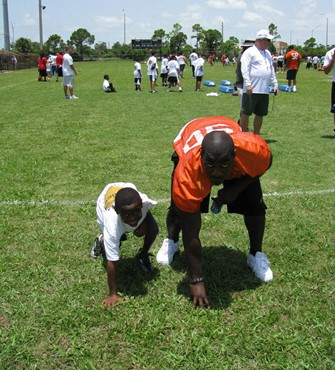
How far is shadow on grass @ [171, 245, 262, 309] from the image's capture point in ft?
10.3

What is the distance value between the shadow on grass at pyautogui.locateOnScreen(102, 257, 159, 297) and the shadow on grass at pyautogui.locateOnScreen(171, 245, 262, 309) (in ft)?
0.85

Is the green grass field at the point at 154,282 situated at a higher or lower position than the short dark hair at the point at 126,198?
lower

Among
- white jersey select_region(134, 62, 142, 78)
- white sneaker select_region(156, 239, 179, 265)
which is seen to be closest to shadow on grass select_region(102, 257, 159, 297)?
white sneaker select_region(156, 239, 179, 265)

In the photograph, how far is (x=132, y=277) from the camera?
11.1 ft

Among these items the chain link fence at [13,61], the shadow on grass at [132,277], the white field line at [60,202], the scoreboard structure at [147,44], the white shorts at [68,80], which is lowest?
the shadow on grass at [132,277]

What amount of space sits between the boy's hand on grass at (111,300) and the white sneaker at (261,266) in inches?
42.4

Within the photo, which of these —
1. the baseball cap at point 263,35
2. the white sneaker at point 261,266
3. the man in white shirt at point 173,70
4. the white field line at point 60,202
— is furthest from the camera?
the man in white shirt at point 173,70

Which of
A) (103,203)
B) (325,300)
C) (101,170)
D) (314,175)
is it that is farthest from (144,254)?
(314,175)

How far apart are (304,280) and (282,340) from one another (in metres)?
0.77

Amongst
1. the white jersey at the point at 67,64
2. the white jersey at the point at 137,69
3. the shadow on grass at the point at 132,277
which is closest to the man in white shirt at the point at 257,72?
the shadow on grass at the point at 132,277

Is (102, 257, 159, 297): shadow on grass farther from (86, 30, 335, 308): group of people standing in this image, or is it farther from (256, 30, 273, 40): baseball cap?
→ (256, 30, 273, 40): baseball cap

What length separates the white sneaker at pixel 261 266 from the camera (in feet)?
10.8

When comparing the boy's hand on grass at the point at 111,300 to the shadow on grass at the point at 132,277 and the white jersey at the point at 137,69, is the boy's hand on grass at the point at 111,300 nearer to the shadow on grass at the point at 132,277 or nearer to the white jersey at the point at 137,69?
the shadow on grass at the point at 132,277

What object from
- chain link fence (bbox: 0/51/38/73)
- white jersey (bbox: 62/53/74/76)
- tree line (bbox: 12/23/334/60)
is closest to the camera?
white jersey (bbox: 62/53/74/76)
